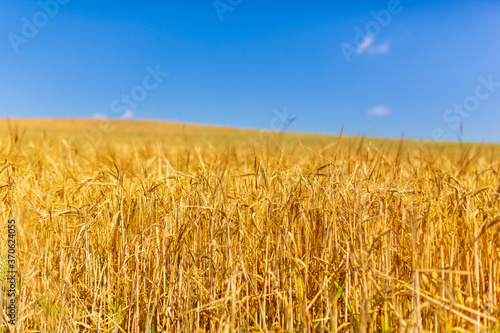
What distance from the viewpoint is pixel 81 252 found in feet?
5.39

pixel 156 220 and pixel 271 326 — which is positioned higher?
pixel 156 220

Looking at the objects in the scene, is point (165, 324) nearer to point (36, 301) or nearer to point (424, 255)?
point (36, 301)

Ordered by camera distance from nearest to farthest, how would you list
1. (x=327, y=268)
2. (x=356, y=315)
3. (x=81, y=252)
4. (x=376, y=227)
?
1. (x=356, y=315)
2. (x=327, y=268)
3. (x=376, y=227)
4. (x=81, y=252)

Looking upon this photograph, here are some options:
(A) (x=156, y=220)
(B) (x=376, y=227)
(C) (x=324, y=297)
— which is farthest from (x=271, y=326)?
(A) (x=156, y=220)

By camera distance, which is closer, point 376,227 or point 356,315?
point 356,315

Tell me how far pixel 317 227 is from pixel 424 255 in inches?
16.0

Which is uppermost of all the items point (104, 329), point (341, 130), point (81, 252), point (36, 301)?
point (341, 130)

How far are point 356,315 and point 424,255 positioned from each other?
35 cm

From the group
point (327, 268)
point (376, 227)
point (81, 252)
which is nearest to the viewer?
point (327, 268)

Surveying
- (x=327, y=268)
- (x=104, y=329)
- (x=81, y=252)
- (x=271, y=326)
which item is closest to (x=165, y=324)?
(x=104, y=329)

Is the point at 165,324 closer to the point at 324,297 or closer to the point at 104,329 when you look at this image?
the point at 104,329

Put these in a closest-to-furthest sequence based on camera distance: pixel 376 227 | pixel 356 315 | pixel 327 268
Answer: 1. pixel 356 315
2. pixel 327 268
3. pixel 376 227

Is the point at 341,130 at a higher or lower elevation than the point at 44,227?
higher

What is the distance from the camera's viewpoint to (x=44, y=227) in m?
1.62
